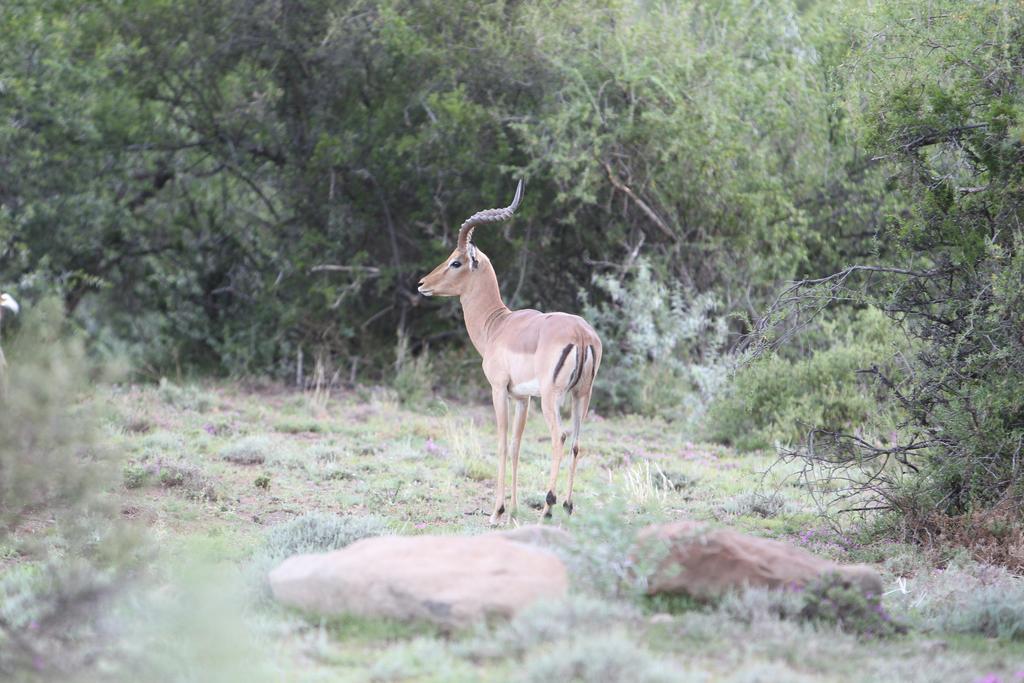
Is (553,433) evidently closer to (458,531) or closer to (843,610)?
(458,531)

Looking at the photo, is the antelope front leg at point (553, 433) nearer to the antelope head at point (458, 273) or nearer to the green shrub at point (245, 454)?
the antelope head at point (458, 273)

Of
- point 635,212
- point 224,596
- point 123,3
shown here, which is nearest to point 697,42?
point 635,212

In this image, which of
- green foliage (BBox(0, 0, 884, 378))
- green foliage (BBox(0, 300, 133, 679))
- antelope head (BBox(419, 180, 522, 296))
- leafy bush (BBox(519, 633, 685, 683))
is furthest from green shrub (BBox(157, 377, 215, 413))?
Result: leafy bush (BBox(519, 633, 685, 683))

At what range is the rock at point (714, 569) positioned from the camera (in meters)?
6.19

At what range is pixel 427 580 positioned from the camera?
5.73m

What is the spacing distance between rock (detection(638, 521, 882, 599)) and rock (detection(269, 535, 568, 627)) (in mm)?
561

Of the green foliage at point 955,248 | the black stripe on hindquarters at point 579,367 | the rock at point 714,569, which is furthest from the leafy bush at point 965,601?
the black stripe on hindquarters at point 579,367

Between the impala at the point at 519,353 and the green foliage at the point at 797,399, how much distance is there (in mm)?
4017

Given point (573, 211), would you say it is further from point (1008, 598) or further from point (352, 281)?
point (1008, 598)

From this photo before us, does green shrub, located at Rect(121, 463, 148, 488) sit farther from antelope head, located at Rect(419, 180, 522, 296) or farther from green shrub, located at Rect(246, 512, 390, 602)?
antelope head, located at Rect(419, 180, 522, 296)

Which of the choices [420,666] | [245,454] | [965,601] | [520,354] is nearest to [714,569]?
[965,601]

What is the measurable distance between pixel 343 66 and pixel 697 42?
5327 mm

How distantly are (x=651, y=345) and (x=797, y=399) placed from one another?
9.39 ft

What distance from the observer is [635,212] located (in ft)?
55.7
